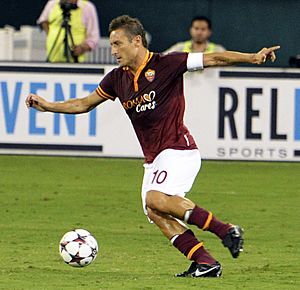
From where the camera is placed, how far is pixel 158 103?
34.8ft

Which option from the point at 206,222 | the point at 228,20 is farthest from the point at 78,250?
the point at 228,20

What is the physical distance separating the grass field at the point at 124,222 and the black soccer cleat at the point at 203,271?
8cm

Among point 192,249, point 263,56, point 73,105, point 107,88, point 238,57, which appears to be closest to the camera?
point 263,56

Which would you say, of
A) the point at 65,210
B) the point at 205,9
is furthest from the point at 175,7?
the point at 65,210

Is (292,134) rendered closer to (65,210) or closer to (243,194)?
(243,194)

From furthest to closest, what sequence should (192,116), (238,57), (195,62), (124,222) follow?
1. (192,116)
2. (124,222)
3. (195,62)
4. (238,57)

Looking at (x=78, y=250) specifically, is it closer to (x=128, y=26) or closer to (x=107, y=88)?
(x=107, y=88)

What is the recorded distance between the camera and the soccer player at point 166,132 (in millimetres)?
10336

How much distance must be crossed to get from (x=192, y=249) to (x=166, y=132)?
943mm

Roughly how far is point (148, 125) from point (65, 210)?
185 inches

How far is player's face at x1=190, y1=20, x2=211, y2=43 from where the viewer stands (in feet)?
64.8

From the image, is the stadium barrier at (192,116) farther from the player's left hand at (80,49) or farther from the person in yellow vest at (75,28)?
the person in yellow vest at (75,28)

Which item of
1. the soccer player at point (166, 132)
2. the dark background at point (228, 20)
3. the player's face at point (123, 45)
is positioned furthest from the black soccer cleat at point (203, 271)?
the dark background at point (228, 20)

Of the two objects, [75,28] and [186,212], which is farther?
[75,28]
